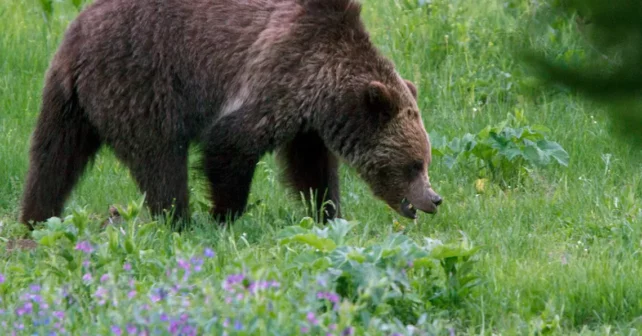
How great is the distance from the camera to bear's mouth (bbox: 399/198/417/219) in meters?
7.00

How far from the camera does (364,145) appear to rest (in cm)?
702

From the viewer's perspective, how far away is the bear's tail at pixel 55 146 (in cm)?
686

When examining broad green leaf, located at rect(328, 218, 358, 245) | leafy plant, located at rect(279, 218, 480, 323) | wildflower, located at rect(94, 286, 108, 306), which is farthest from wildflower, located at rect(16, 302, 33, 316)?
broad green leaf, located at rect(328, 218, 358, 245)

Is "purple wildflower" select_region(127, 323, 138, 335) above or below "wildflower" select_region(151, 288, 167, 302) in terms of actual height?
above

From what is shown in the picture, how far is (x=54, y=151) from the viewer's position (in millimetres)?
6867

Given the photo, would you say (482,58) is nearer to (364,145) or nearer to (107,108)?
(364,145)

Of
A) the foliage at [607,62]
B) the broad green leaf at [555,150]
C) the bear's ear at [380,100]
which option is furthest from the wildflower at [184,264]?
the broad green leaf at [555,150]

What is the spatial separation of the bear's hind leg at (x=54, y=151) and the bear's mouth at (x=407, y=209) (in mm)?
2004

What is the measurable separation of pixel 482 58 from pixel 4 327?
654 cm

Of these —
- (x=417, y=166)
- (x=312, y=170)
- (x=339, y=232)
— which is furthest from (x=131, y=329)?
(x=312, y=170)

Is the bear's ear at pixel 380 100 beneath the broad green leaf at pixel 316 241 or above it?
beneath

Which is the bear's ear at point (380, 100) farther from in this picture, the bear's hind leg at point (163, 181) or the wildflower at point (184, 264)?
the wildflower at point (184, 264)

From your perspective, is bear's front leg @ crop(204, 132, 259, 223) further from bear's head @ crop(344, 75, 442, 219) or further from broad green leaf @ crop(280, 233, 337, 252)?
broad green leaf @ crop(280, 233, 337, 252)

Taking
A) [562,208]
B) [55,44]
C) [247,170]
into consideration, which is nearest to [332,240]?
[247,170]
